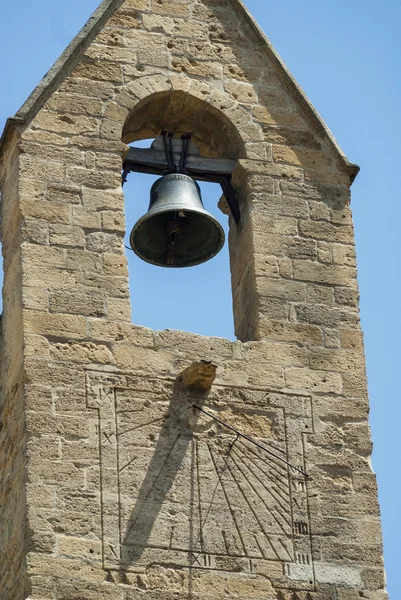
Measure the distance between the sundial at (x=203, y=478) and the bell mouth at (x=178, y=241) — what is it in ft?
4.71

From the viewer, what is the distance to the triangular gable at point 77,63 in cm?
1493

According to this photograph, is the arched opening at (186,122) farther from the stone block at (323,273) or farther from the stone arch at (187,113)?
the stone block at (323,273)

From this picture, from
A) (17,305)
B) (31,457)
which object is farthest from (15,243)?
(31,457)

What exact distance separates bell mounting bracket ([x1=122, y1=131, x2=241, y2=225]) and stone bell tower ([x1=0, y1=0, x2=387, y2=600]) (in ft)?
0.08

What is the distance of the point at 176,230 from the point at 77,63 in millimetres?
1264

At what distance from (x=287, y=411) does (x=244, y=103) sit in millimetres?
2367

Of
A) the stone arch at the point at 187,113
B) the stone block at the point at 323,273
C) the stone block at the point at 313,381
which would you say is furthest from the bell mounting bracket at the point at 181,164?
the stone block at the point at 313,381

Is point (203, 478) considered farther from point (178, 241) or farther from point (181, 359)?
point (178, 241)

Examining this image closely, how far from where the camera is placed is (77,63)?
1521 centimetres

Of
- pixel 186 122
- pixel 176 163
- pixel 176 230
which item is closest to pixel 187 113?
pixel 186 122

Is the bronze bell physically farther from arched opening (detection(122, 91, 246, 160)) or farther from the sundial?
the sundial

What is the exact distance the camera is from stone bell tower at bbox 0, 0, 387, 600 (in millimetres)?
13422

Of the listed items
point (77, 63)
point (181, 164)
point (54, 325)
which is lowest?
point (54, 325)

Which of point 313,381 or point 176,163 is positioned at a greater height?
point 176,163
